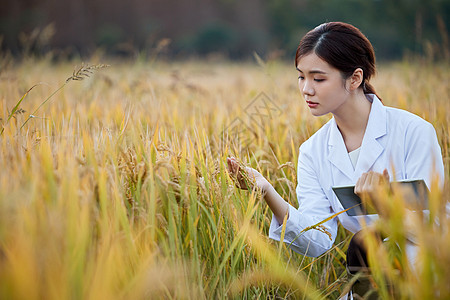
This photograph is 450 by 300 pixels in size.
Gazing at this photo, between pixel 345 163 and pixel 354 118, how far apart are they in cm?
19

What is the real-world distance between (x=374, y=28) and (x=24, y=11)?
10965 millimetres

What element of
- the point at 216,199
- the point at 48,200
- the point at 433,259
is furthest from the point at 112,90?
the point at 433,259

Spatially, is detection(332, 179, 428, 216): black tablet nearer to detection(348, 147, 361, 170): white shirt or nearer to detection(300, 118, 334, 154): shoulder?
detection(348, 147, 361, 170): white shirt

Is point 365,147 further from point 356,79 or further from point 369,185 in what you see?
point 369,185

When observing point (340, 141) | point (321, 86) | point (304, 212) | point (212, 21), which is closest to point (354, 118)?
point (340, 141)

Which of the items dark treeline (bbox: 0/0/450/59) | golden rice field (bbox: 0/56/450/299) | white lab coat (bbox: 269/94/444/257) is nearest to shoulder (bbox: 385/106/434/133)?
white lab coat (bbox: 269/94/444/257)

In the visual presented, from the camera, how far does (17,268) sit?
2.48 ft

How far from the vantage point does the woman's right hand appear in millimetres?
1389

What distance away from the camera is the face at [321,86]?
1.55m

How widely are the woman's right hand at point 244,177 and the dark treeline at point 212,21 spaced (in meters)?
11.6

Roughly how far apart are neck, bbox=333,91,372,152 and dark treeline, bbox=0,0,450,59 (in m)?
11.2

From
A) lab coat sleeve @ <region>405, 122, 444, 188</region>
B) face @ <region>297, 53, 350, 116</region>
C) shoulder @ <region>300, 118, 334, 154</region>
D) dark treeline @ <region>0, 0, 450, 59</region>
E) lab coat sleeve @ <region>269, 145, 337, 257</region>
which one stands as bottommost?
lab coat sleeve @ <region>269, 145, 337, 257</region>

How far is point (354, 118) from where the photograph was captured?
1.67 metres

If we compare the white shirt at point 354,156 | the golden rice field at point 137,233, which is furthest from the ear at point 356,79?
the golden rice field at point 137,233
